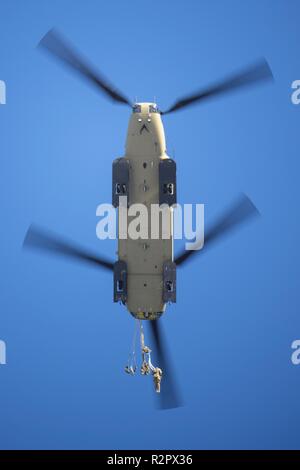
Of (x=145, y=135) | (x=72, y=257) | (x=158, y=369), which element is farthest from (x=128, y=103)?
(x=158, y=369)

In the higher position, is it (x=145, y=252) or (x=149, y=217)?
(x=149, y=217)

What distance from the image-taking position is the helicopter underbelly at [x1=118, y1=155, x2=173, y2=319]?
29.0 metres

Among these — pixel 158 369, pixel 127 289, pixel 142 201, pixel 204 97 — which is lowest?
pixel 158 369

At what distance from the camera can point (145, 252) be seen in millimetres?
29375

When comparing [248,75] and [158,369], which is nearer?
[248,75]

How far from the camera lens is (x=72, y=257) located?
29891 mm

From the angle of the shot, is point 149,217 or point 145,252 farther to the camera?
point 145,252

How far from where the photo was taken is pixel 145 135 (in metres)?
29.1

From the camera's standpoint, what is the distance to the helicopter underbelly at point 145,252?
29.0 meters

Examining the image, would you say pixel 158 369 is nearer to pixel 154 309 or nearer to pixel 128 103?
pixel 154 309

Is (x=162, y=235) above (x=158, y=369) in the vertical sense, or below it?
above

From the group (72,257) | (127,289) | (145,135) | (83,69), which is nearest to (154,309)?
(127,289)

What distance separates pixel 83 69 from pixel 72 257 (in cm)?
537

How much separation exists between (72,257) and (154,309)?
2.78 m
